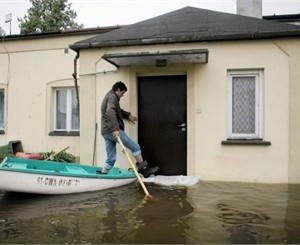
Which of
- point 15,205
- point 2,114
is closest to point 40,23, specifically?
point 2,114

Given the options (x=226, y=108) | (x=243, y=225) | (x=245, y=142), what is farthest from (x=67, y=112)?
(x=243, y=225)

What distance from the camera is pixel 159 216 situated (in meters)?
4.67

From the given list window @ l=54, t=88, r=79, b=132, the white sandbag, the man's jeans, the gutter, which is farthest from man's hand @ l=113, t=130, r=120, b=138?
window @ l=54, t=88, r=79, b=132

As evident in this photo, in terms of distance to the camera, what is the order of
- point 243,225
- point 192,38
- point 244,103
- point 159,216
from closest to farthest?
1. point 243,225
2. point 159,216
3. point 192,38
4. point 244,103

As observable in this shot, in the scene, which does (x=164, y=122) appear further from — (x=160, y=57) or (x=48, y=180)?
(x=48, y=180)

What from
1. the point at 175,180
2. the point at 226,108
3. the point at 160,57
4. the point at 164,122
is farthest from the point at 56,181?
the point at 226,108

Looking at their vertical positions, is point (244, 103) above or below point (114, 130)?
above

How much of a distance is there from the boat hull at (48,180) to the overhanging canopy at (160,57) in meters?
2.53

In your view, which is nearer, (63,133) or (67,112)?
(63,133)

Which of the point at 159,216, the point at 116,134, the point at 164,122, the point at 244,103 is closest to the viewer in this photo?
the point at 159,216

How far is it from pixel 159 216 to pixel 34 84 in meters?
8.40

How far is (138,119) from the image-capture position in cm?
775

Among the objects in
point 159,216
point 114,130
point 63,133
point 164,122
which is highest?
point 164,122

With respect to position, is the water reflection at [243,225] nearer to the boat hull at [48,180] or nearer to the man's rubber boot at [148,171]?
the man's rubber boot at [148,171]
